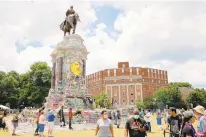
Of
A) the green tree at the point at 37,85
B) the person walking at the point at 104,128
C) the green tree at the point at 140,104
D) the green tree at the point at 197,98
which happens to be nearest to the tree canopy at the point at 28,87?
the green tree at the point at 37,85

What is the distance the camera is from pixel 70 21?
27203 millimetres

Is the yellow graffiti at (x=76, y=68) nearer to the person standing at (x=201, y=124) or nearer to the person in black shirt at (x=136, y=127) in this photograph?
the person in black shirt at (x=136, y=127)

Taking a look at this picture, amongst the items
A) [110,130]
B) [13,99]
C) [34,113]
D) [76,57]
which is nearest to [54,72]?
[76,57]

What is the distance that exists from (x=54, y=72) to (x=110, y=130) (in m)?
20.9

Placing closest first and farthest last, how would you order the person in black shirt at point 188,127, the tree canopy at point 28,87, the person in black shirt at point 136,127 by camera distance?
the person in black shirt at point 188,127
the person in black shirt at point 136,127
the tree canopy at point 28,87

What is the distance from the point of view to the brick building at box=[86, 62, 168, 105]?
92.1 m

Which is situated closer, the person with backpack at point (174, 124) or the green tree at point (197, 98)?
the person with backpack at point (174, 124)

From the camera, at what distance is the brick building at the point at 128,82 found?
92125mm

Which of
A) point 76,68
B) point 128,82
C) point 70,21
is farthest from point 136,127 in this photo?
point 128,82

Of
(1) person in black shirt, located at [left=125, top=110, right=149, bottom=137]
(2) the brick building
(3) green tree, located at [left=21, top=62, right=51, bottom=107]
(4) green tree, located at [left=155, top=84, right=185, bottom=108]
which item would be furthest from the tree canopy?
(1) person in black shirt, located at [left=125, top=110, right=149, bottom=137]

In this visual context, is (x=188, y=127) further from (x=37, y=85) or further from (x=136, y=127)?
(x=37, y=85)

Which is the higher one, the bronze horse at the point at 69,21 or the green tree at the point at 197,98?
the bronze horse at the point at 69,21

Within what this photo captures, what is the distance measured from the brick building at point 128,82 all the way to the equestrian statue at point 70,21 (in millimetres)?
67030

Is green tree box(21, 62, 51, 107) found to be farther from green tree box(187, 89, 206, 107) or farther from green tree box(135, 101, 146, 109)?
green tree box(187, 89, 206, 107)
